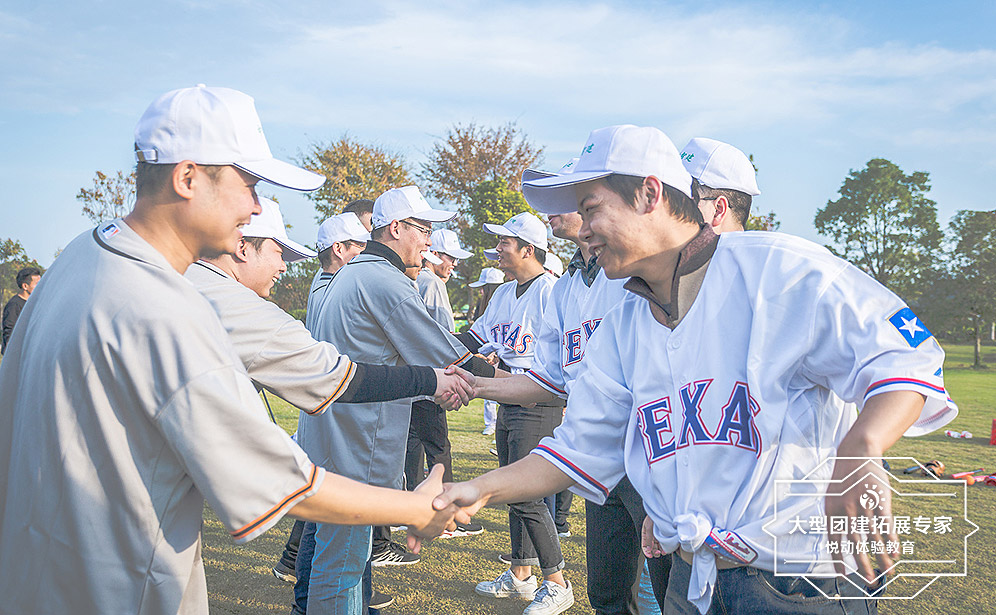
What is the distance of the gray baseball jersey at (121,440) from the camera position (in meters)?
1.73

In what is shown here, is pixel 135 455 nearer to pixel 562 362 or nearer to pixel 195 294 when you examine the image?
pixel 195 294

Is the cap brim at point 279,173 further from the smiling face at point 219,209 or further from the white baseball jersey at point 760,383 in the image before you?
the white baseball jersey at point 760,383

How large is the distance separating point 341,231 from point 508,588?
3227mm

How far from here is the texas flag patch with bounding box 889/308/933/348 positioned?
6.15 ft

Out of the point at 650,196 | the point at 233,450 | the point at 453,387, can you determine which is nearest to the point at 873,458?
the point at 650,196

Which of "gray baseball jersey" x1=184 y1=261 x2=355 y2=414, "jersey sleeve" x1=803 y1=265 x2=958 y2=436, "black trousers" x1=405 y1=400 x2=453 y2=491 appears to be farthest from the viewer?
"black trousers" x1=405 y1=400 x2=453 y2=491

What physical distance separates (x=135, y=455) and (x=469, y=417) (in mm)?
11363

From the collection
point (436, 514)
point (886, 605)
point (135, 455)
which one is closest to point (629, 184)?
point (436, 514)

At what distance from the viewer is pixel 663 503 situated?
91.1 inches

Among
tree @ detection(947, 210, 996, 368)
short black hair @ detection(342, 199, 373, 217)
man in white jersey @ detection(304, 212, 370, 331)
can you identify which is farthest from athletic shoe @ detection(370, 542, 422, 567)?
tree @ detection(947, 210, 996, 368)

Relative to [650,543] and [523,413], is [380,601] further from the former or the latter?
[650,543]

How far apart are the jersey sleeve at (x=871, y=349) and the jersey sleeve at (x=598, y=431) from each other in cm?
74

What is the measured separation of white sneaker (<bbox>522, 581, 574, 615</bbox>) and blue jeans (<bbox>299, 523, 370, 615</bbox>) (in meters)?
1.42

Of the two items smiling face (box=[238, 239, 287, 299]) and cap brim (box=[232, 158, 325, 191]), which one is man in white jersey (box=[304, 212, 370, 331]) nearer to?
smiling face (box=[238, 239, 287, 299])
